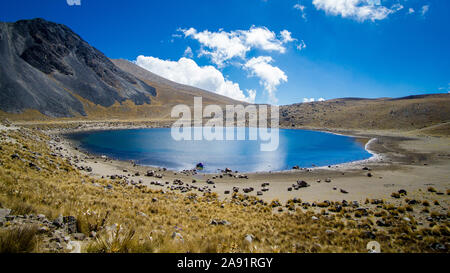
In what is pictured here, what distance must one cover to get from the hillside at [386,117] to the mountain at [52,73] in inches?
4522

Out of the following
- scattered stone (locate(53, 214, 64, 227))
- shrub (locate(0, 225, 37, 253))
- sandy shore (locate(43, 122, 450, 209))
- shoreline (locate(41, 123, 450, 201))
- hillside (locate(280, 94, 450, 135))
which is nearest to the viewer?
shrub (locate(0, 225, 37, 253))

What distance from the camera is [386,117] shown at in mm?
97625

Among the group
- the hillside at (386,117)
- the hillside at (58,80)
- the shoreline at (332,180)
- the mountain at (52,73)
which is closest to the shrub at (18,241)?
the shoreline at (332,180)

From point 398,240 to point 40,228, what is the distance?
11.1 m

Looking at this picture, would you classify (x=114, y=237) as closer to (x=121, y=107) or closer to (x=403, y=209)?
(x=403, y=209)

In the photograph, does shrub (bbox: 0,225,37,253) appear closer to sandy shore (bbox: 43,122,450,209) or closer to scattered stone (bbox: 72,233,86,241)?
scattered stone (bbox: 72,233,86,241)

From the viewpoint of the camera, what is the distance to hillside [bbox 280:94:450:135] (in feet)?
271

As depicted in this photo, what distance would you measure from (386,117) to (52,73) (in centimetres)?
16943

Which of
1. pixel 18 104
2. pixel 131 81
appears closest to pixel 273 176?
pixel 18 104

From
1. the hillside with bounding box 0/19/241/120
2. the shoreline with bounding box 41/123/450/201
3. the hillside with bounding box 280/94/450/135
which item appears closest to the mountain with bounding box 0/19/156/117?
the hillside with bounding box 0/19/241/120

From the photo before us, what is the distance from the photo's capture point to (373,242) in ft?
23.3

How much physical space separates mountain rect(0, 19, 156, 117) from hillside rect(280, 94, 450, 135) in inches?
4522

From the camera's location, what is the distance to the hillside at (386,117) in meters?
82.7

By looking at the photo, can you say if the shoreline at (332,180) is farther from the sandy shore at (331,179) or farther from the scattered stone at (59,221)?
the scattered stone at (59,221)
